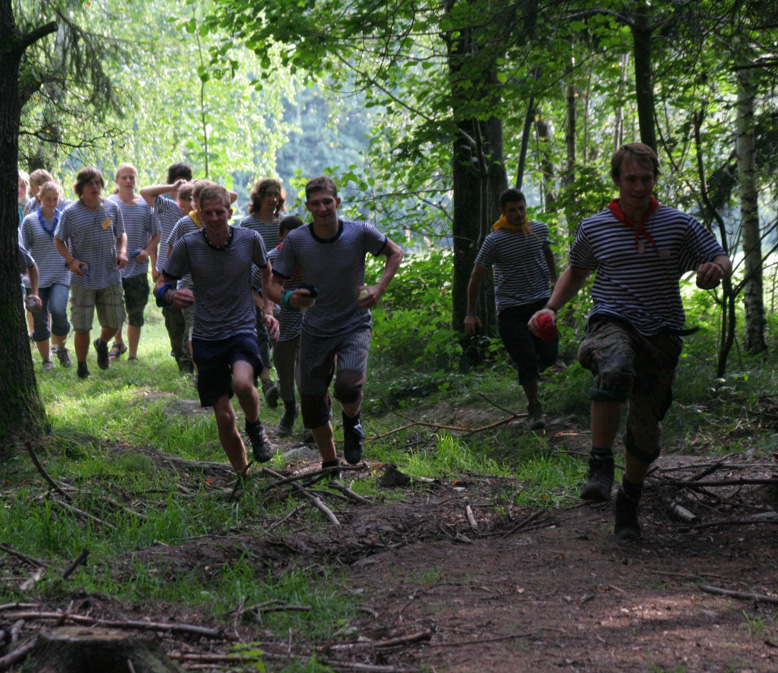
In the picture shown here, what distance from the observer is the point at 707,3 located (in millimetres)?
7477

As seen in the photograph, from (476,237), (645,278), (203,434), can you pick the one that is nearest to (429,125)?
(476,237)

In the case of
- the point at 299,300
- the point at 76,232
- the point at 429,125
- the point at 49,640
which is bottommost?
the point at 49,640

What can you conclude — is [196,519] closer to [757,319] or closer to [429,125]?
[429,125]

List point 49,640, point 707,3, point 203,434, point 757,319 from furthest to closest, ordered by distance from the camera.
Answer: point 757,319 → point 203,434 → point 707,3 → point 49,640

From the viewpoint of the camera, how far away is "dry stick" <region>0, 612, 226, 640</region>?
326 centimetres

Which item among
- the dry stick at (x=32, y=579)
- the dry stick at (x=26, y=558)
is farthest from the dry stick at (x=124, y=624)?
the dry stick at (x=26, y=558)

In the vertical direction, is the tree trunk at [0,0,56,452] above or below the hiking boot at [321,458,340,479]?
above

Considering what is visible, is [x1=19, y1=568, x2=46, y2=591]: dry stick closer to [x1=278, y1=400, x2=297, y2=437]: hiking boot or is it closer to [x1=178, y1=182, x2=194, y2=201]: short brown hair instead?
[x1=278, y1=400, x2=297, y2=437]: hiking boot

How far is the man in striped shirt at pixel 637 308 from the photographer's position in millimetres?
4898

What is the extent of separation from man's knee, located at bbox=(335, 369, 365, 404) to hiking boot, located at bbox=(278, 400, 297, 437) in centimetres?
245

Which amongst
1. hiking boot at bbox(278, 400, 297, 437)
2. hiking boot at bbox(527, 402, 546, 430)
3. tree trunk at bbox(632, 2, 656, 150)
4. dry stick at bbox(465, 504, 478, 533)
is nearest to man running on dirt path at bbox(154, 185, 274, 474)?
dry stick at bbox(465, 504, 478, 533)

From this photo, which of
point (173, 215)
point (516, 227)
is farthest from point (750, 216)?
point (173, 215)

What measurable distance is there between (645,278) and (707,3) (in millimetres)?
3747

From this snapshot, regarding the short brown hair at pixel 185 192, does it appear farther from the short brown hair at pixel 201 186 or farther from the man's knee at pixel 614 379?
the man's knee at pixel 614 379
